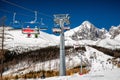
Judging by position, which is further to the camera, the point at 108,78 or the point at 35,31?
the point at 35,31

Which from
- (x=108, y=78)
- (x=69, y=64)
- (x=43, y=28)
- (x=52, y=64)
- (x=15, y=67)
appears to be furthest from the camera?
(x=15, y=67)

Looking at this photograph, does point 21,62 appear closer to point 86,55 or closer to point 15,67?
point 15,67

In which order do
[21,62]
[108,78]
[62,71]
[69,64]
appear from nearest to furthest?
[108,78] < [62,71] < [69,64] < [21,62]

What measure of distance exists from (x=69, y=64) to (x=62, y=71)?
107423mm

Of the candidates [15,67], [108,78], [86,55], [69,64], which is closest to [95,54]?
[86,55]

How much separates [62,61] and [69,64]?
107557 mm

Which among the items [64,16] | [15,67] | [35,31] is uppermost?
[64,16]

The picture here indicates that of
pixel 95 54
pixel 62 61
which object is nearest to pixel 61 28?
pixel 62 61

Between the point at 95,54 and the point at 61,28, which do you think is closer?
the point at 61,28

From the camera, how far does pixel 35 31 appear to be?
1226 inches

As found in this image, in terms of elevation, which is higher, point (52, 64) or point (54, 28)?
point (54, 28)

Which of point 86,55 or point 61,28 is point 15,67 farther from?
point 61,28

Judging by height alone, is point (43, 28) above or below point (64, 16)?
below

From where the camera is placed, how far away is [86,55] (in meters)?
160
